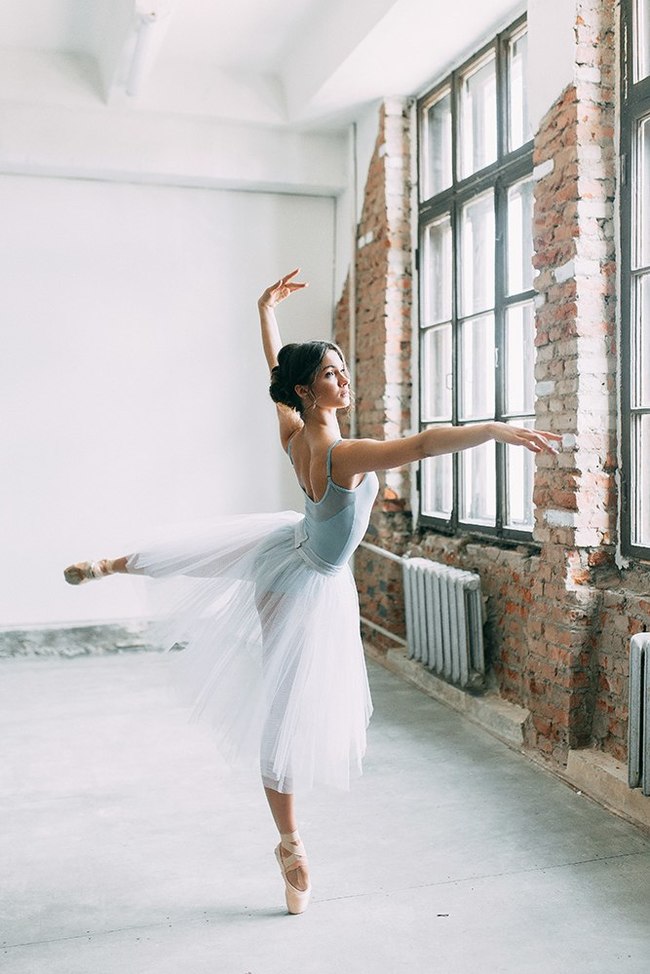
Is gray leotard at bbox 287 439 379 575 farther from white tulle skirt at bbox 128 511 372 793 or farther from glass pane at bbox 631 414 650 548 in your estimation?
glass pane at bbox 631 414 650 548

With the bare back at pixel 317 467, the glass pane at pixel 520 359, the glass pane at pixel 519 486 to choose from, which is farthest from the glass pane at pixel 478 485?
the bare back at pixel 317 467

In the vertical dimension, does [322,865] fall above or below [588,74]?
below

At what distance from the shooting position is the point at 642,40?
11.5 feet

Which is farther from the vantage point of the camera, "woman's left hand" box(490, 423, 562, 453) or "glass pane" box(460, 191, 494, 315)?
"glass pane" box(460, 191, 494, 315)

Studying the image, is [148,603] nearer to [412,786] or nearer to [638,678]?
[412,786]

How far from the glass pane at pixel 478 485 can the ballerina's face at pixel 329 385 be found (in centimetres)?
223

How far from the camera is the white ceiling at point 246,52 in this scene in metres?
4.63

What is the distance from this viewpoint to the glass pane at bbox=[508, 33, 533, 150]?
175 inches

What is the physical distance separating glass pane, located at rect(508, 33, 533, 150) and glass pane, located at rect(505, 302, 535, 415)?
0.83m

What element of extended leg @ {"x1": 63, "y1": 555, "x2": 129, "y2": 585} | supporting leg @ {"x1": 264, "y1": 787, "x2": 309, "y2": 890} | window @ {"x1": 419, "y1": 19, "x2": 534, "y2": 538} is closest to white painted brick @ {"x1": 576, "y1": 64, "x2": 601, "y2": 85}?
window @ {"x1": 419, "y1": 19, "x2": 534, "y2": 538}

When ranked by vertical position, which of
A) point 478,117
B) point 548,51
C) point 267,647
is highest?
point 478,117

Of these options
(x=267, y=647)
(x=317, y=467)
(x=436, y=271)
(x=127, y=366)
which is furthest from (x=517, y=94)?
(x=267, y=647)

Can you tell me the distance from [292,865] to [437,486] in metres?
3.12

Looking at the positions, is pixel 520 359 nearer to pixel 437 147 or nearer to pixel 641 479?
pixel 641 479
